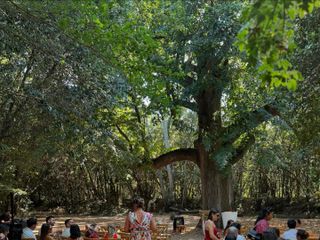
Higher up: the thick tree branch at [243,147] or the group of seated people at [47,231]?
the thick tree branch at [243,147]

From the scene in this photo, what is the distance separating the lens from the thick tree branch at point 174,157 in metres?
16.3

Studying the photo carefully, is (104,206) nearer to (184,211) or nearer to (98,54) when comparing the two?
(184,211)

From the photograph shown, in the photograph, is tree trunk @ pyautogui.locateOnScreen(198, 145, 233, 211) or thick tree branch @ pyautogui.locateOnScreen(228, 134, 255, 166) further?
tree trunk @ pyautogui.locateOnScreen(198, 145, 233, 211)

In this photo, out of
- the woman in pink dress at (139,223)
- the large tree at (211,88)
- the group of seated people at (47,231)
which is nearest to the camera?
the woman in pink dress at (139,223)

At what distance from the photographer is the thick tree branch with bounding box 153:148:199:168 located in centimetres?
1631

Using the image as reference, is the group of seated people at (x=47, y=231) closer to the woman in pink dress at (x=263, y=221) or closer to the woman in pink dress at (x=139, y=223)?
the woman in pink dress at (x=139, y=223)

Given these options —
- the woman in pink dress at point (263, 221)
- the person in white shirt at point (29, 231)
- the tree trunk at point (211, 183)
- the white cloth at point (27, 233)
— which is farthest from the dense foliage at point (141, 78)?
the woman in pink dress at point (263, 221)

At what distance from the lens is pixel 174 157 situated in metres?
16.5

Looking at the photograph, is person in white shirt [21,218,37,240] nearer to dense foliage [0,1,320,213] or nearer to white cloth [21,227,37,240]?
white cloth [21,227,37,240]

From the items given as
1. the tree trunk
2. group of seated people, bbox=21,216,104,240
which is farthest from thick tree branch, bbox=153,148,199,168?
group of seated people, bbox=21,216,104,240

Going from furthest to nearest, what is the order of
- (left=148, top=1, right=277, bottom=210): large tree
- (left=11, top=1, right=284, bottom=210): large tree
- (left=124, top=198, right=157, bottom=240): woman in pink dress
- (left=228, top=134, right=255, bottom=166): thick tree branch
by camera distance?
(left=228, top=134, right=255, bottom=166): thick tree branch, (left=148, top=1, right=277, bottom=210): large tree, (left=11, top=1, right=284, bottom=210): large tree, (left=124, top=198, right=157, bottom=240): woman in pink dress

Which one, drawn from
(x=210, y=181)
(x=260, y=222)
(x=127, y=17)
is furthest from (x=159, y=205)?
(x=260, y=222)

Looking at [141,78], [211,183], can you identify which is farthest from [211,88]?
[141,78]

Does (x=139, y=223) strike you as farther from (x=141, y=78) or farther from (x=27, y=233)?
(x=141, y=78)
